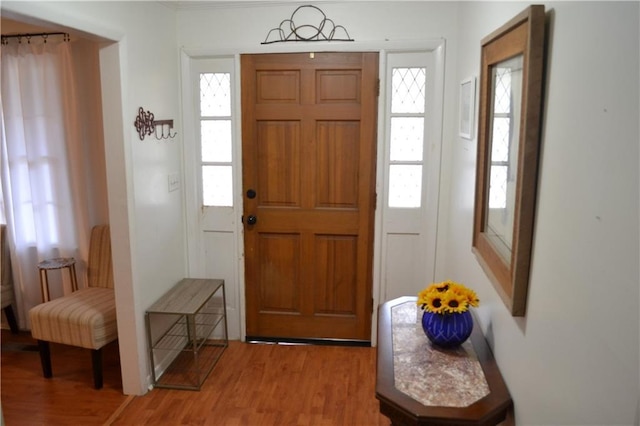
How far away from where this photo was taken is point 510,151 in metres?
1.44

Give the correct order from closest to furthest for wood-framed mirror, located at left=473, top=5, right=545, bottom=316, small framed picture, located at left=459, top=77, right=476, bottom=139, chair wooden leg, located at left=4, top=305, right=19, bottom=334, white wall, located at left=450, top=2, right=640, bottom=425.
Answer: white wall, located at left=450, top=2, right=640, bottom=425, wood-framed mirror, located at left=473, top=5, right=545, bottom=316, small framed picture, located at left=459, top=77, right=476, bottom=139, chair wooden leg, located at left=4, top=305, right=19, bottom=334

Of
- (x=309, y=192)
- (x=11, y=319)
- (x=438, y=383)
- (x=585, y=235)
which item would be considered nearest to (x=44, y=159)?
(x=11, y=319)

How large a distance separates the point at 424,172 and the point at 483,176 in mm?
1217

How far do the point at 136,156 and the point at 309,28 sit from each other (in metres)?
1.33

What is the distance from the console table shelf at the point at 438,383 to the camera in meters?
1.37

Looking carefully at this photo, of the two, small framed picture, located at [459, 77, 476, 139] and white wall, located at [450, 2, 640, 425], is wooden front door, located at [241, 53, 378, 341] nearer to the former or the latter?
small framed picture, located at [459, 77, 476, 139]

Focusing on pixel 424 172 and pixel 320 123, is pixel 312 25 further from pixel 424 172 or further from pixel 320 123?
pixel 424 172

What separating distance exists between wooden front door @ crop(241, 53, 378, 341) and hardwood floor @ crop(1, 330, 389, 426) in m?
0.28

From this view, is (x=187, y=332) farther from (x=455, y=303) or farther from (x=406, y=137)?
(x=455, y=303)

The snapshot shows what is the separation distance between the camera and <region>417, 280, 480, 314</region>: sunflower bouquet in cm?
171

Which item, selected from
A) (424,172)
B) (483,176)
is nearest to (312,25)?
(424,172)

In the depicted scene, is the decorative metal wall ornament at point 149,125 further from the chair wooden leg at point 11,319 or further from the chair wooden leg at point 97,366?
the chair wooden leg at point 11,319

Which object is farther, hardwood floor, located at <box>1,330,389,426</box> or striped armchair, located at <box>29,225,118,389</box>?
striped armchair, located at <box>29,225,118,389</box>

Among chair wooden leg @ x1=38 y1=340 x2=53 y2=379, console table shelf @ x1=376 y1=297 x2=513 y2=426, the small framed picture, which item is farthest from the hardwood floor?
the small framed picture
